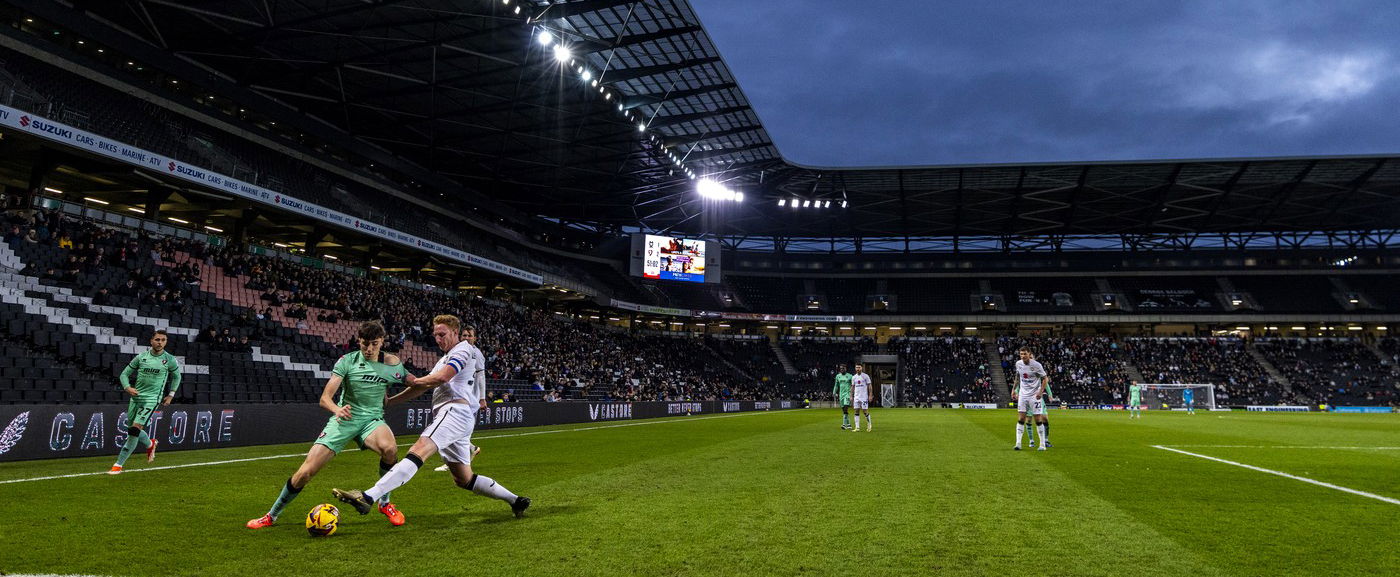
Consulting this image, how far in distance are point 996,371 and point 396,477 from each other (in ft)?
214

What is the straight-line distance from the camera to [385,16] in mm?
29125

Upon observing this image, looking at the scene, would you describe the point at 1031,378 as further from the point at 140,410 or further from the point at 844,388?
the point at 140,410

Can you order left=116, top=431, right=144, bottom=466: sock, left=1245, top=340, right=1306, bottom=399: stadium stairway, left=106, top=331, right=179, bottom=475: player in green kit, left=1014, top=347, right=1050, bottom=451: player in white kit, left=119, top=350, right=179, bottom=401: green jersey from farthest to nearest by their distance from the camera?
left=1245, top=340, right=1306, bottom=399: stadium stairway, left=1014, top=347, right=1050, bottom=451: player in white kit, left=119, top=350, right=179, bottom=401: green jersey, left=106, top=331, right=179, bottom=475: player in green kit, left=116, top=431, right=144, bottom=466: sock

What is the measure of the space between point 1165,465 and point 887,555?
9231 mm

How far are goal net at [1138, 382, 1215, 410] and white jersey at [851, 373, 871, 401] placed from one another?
39.1 meters

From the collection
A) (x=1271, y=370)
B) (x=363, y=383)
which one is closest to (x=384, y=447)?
(x=363, y=383)

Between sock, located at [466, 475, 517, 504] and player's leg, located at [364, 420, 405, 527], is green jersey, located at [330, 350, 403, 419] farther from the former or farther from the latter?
sock, located at [466, 475, 517, 504]

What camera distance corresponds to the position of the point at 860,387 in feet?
76.7

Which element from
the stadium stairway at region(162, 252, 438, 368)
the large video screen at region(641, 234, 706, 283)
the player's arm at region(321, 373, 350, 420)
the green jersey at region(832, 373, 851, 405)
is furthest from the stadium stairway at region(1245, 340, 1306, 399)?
the player's arm at region(321, 373, 350, 420)

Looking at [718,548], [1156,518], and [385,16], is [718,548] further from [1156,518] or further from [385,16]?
[385,16]

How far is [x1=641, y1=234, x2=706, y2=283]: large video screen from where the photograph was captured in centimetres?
5441

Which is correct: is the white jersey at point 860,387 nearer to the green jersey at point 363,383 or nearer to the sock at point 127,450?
the green jersey at point 363,383

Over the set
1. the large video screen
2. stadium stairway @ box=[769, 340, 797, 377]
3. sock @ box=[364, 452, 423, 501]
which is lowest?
sock @ box=[364, 452, 423, 501]

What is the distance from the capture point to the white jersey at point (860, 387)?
23047 mm
